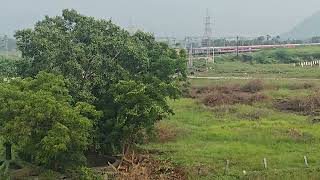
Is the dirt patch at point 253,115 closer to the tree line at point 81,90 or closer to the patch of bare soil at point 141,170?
the tree line at point 81,90

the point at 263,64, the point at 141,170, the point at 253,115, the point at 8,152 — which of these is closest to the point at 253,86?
the point at 253,115

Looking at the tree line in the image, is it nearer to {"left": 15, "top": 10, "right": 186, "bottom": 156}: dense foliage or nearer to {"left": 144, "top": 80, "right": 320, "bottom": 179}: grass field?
{"left": 15, "top": 10, "right": 186, "bottom": 156}: dense foliage

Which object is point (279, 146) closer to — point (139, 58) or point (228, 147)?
point (228, 147)

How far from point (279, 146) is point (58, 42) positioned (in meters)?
14.8

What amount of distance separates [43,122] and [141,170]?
5.86 metres

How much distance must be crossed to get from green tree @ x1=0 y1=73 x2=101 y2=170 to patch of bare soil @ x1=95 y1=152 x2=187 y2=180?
267cm

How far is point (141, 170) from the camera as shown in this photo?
83.7 ft

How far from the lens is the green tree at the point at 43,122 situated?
21688 mm

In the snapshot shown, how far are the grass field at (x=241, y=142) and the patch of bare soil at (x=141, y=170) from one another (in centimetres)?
76

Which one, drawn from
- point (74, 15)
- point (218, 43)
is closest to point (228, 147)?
point (74, 15)

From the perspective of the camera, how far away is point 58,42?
2805 centimetres

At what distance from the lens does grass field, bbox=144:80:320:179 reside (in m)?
26.8

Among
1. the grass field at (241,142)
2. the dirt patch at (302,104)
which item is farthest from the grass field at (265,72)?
the grass field at (241,142)

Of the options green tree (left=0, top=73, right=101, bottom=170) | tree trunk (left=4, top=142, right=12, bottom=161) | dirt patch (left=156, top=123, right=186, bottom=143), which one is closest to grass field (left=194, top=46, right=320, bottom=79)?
dirt patch (left=156, top=123, right=186, bottom=143)
